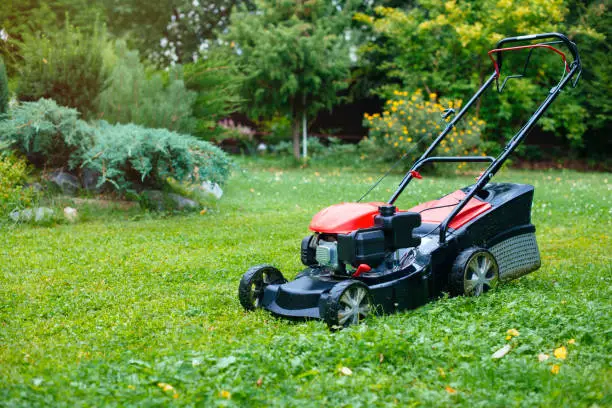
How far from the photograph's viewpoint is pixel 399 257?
175 inches

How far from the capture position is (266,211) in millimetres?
9523

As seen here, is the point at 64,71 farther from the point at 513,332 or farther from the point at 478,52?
the point at 478,52

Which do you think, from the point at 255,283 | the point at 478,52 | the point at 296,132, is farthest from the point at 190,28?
the point at 255,283

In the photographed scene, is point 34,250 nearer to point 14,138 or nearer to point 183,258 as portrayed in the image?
point 183,258

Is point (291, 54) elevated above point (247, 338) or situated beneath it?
elevated above

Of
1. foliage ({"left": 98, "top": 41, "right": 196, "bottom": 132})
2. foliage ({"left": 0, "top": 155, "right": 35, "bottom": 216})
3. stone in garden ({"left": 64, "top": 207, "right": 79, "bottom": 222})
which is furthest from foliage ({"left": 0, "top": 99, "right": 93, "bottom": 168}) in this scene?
foliage ({"left": 98, "top": 41, "right": 196, "bottom": 132})

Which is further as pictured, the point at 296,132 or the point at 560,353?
the point at 296,132

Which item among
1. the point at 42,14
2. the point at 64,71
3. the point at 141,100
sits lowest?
the point at 141,100

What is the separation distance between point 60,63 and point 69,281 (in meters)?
5.56

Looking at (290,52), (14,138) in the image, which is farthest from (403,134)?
(14,138)

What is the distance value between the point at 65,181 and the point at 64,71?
6.16ft

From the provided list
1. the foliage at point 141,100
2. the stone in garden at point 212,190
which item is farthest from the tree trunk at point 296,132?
the foliage at point 141,100

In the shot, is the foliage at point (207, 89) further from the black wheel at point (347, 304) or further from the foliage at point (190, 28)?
the foliage at point (190, 28)

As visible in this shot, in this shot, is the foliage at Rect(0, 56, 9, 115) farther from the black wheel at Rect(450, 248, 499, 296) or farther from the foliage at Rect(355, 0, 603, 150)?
the foliage at Rect(355, 0, 603, 150)
